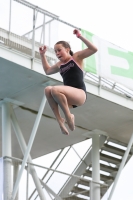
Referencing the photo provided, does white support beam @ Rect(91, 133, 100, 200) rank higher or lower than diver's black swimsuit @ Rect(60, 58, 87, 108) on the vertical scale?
higher

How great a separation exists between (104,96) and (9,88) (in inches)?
117

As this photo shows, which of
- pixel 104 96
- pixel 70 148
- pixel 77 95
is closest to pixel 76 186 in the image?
pixel 70 148

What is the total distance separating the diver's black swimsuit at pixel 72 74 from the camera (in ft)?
36.4

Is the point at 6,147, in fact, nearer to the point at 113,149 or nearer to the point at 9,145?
the point at 9,145

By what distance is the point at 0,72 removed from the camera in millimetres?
19672

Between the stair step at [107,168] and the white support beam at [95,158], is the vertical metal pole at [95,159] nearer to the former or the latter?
the white support beam at [95,158]

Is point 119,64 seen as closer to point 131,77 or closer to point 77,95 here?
point 131,77

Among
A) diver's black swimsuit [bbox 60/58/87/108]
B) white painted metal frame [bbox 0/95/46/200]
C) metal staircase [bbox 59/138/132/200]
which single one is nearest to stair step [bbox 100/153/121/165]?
metal staircase [bbox 59/138/132/200]

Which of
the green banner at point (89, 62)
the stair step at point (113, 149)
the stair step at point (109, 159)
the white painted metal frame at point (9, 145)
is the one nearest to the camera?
the green banner at point (89, 62)

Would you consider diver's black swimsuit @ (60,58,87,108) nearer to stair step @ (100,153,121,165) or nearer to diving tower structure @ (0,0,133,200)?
diving tower structure @ (0,0,133,200)

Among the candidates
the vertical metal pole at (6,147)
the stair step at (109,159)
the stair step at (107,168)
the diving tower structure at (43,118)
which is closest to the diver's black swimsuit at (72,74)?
the diving tower structure at (43,118)

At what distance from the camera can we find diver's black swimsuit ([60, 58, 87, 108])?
11102mm

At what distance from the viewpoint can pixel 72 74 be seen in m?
11.1

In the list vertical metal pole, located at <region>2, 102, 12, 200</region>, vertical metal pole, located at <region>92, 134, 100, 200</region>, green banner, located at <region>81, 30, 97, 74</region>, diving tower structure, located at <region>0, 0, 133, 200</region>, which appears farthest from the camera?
vertical metal pole, located at <region>92, 134, 100, 200</region>
